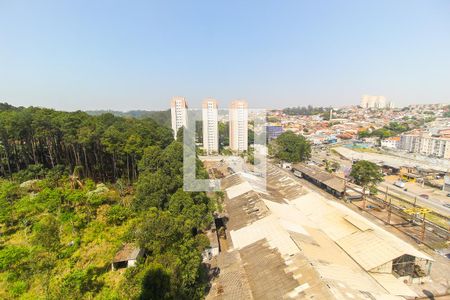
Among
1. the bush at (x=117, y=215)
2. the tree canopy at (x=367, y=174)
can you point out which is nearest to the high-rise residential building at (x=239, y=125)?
the tree canopy at (x=367, y=174)

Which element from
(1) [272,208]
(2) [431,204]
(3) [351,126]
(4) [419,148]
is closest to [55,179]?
(1) [272,208]

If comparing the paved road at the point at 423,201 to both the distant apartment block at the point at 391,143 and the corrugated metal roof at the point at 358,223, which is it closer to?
the corrugated metal roof at the point at 358,223

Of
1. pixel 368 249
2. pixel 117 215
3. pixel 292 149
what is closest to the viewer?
pixel 368 249

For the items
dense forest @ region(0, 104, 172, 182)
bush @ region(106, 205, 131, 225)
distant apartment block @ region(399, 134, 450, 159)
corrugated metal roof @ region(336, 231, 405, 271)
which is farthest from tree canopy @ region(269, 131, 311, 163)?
bush @ region(106, 205, 131, 225)

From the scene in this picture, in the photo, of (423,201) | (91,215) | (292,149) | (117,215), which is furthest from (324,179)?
(91,215)

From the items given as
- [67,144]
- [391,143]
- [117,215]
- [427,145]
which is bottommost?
[391,143]

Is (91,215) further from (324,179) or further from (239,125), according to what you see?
(239,125)

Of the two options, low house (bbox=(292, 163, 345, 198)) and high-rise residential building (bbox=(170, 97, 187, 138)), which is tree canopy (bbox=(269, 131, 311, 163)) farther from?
high-rise residential building (bbox=(170, 97, 187, 138))
